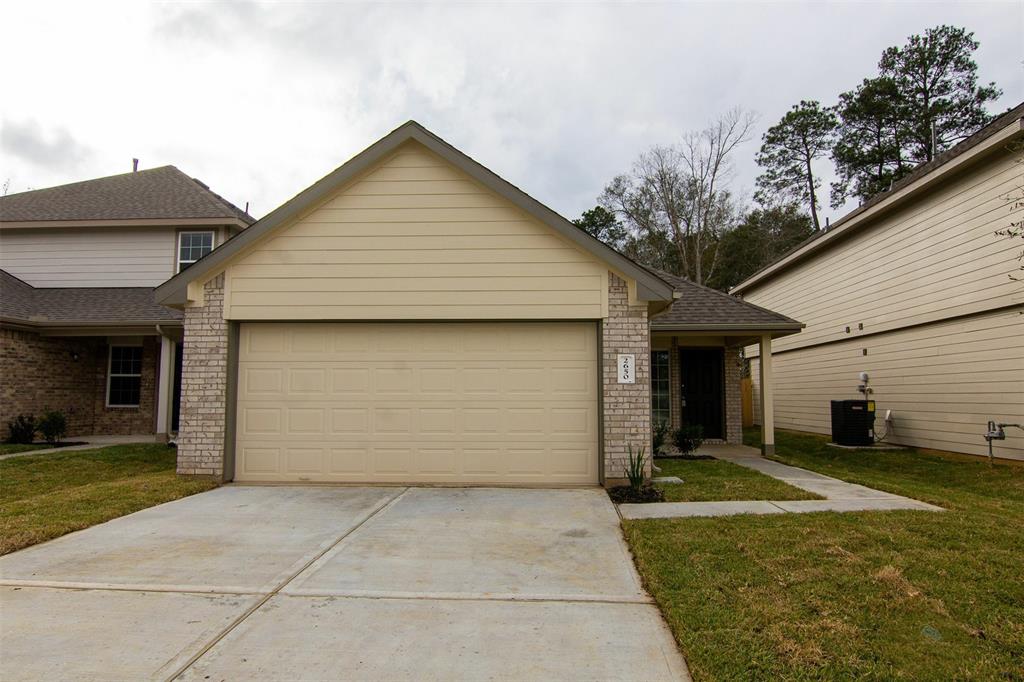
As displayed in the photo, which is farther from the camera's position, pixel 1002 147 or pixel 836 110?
pixel 836 110

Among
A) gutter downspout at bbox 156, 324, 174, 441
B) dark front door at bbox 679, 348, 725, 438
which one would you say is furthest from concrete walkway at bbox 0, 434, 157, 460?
dark front door at bbox 679, 348, 725, 438

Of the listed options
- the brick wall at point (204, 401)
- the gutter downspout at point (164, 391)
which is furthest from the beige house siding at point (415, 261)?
the gutter downspout at point (164, 391)

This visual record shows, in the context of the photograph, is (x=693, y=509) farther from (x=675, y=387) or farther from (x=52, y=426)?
(x=52, y=426)

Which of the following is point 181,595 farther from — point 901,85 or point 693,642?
point 901,85

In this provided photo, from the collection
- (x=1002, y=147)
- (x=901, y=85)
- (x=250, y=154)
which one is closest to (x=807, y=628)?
(x=1002, y=147)

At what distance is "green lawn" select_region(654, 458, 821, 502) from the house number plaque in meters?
1.50

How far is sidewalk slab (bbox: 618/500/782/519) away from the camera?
6.54 metres

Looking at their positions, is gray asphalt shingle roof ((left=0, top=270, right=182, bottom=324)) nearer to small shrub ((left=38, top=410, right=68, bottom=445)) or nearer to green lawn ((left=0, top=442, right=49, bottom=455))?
small shrub ((left=38, top=410, right=68, bottom=445))

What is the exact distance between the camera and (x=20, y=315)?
13.3 metres

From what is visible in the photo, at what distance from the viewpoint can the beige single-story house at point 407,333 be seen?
8484 mm

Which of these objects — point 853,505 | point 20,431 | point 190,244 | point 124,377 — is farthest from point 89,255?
point 853,505

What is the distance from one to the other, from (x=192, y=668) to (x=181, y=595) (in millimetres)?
1222

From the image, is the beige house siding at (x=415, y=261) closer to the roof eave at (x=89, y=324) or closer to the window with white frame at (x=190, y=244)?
the roof eave at (x=89, y=324)

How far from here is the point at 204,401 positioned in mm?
8539
